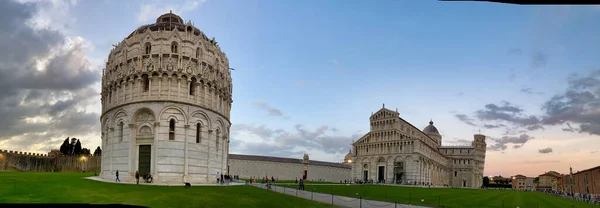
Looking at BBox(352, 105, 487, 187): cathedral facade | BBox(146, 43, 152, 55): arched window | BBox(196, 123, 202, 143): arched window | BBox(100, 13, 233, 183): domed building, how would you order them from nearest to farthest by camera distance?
BBox(100, 13, 233, 183): domed building
BBox(146, 43, 152, 55): arched window
BBox(196, 123, 202, 143): arched window
BBox(352, 105, 487, 187): cathedral facade

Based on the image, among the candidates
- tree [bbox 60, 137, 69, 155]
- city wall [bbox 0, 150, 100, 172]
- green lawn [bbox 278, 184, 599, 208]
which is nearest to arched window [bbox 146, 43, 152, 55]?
green lawn [bbox 278, 184, 599, 208]

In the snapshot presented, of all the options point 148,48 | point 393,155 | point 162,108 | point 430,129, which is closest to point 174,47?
point 148,48

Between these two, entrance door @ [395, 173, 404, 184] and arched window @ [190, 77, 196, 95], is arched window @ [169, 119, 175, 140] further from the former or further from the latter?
entrance door @ [395, 173, 404, 184]

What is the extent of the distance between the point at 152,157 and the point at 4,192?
1617 cm

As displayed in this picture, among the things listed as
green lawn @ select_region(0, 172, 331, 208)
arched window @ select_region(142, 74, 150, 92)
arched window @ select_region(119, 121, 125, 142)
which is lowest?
green lawn @ select_region(0, 172, 331, 208)

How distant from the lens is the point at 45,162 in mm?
79250

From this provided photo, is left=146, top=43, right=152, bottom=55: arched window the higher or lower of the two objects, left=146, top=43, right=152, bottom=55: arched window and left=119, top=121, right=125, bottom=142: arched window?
→ the higher

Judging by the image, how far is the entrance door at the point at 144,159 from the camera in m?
43.4

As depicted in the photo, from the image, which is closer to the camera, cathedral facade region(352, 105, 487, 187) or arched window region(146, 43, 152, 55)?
arched window region(146, 43, 152, 55)

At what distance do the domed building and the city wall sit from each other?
104ft

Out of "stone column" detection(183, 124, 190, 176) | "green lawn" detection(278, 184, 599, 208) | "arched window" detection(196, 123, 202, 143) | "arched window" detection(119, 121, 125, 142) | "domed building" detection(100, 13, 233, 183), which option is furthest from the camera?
"arched window" detection(196, 123, 202, 143)

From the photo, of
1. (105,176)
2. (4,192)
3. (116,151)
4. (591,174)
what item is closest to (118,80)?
(116,151)

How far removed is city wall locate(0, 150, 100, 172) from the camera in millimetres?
73062

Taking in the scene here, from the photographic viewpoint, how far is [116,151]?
147 feet
